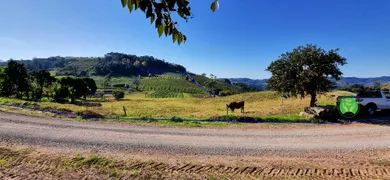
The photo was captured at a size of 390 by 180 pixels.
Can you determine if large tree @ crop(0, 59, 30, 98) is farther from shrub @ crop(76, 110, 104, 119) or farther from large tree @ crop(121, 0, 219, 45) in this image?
large tree @ crop(121, 0, 219, 45)

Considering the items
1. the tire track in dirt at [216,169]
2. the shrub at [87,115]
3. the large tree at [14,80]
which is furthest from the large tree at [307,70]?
the large tree at [14,80]

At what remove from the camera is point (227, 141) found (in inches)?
439

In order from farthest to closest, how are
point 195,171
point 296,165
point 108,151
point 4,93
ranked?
1. point 4,93
2. point 108,151
3. point 296,165
4. point 195,171

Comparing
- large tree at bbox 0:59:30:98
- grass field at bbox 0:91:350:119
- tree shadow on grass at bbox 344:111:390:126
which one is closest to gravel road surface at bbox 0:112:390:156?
tree shadow on grass at bbox 344:111:390:126

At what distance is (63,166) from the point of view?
7.29 m

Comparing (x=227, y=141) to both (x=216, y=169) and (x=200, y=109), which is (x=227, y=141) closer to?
(x=216, y=169)

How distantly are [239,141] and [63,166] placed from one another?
312 inches

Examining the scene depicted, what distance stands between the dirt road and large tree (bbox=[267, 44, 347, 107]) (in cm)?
460

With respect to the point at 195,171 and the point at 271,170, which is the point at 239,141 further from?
the point at 195,171

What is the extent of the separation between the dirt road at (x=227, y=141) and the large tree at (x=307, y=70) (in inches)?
181

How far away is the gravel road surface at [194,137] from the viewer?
9.89 metres

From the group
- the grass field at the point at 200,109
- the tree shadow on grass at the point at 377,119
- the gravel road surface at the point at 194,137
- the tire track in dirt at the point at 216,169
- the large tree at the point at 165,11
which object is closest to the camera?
the large tree at the point at 165,11

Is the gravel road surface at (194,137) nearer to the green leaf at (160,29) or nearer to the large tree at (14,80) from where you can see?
the green leaf at (160,29)

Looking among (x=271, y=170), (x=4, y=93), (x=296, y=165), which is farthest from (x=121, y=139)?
(x=4, y=93)
